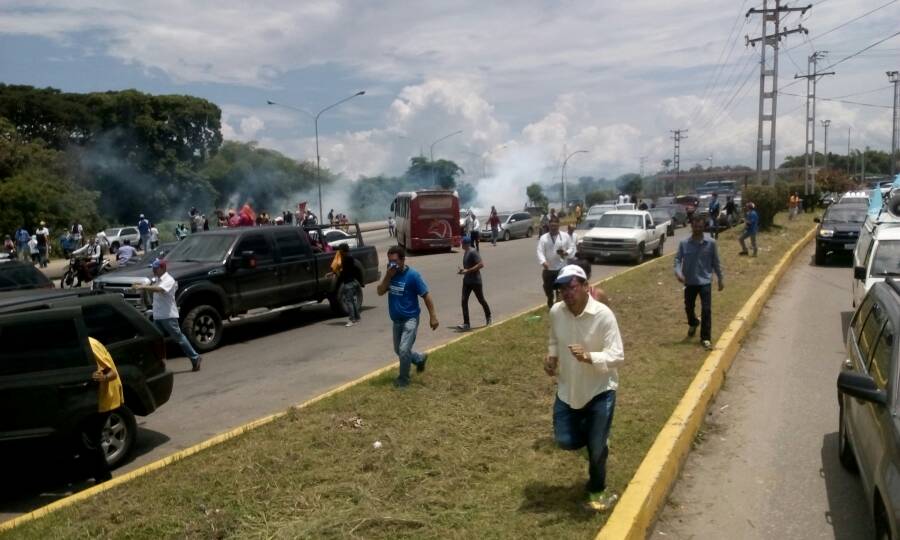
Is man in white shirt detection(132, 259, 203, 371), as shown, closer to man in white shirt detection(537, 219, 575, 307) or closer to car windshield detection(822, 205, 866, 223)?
man in white shirt detection(537, 219, 575, 307)

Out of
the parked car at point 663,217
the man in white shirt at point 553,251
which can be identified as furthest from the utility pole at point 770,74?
the man in white shirt at point 553,251

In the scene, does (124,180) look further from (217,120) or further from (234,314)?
(234,314)

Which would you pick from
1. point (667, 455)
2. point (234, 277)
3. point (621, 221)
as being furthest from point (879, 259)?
point (621, 221)

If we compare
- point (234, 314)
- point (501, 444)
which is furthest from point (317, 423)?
Answer: point (234, 314)

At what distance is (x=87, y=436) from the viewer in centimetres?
603

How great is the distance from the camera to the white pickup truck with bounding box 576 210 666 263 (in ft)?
74.9

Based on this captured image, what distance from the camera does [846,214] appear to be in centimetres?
2114

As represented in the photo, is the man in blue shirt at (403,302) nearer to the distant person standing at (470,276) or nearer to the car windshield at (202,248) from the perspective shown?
the distant person standing at (470,276)

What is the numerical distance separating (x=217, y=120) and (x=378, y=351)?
59.1m

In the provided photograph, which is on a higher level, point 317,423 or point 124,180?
point 124,180

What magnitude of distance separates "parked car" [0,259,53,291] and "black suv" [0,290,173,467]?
4833 millimetres

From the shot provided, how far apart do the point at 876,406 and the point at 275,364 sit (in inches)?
307

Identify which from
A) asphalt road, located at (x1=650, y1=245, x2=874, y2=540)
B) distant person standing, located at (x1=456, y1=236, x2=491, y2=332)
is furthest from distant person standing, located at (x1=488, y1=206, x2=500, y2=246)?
asphalt road, located at (x1=650, y1=245, x2=874, y2=540)

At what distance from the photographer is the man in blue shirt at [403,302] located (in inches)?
310
